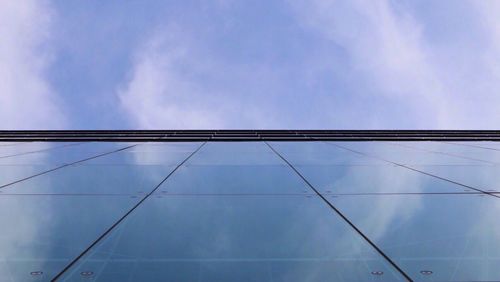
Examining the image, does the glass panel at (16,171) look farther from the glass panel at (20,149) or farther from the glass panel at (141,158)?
the glass panel at (20,149)

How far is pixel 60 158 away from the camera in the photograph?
8.48 meters

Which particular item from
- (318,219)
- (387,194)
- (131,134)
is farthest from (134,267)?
(131,134)

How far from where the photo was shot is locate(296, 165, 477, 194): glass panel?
542cm

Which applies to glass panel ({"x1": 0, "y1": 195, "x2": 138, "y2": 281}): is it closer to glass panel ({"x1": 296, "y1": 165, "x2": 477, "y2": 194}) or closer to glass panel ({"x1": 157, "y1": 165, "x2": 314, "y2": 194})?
glass panel ({"x1": 157, "y1": 165, "x2": 314, "y2": 194})

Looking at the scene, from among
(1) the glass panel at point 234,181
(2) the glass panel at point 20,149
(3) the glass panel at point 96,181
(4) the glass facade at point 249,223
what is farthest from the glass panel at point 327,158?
(2) the glass panel at point 20,149

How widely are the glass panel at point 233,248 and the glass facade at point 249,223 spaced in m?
0.01

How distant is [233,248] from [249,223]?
0.64 meters

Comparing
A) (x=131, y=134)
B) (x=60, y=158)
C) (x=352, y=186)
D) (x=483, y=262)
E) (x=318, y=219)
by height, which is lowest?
(x=483, y=262)

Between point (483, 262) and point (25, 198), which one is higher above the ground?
point (25, 198)

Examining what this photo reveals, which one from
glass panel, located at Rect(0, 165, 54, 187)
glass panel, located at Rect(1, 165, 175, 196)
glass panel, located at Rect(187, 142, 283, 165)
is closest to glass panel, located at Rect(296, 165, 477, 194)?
glass panel, located at Rect(187, 142, 283, 165)

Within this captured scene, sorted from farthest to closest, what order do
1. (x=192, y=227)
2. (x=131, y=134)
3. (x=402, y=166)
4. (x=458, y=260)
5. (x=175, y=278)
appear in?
(x=131, y=134) → (x=402, y=166) → (x=192, y=227) → (x=458, y=260) → (x=175, y=278)

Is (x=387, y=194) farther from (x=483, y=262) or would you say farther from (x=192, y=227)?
(x=192, y=227)

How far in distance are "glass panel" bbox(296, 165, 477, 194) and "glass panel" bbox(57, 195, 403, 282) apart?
1129 millimetres

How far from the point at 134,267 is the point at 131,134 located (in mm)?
13526
